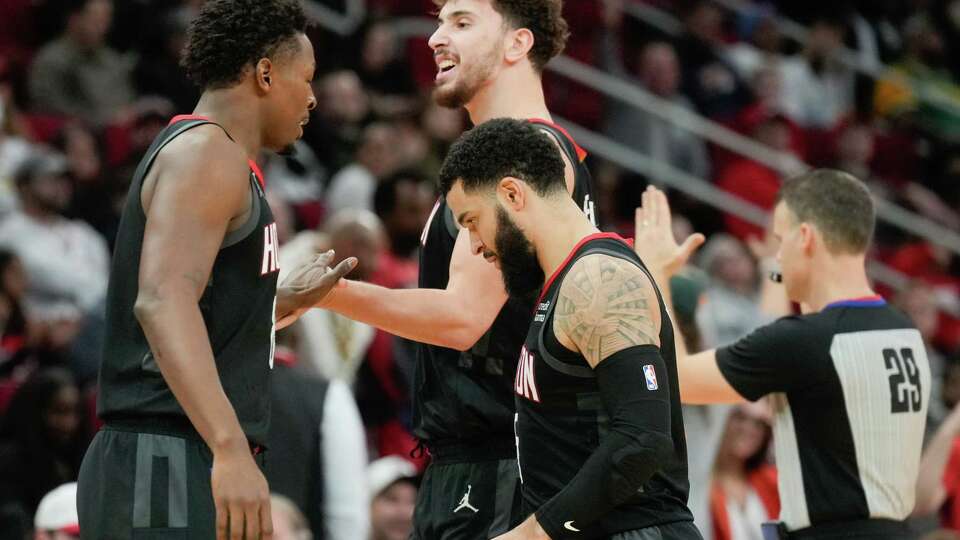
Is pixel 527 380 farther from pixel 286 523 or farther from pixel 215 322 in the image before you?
pixel 286 523

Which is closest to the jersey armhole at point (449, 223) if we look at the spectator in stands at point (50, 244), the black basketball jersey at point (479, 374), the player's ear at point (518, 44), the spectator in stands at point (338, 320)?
the black basketball jersey at point (479, 374)

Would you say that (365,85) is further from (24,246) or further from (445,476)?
(445,476)

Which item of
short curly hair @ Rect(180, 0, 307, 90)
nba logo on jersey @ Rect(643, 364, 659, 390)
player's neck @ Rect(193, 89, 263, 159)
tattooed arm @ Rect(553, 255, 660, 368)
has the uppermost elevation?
short curly hair @ Rect(180, 0, 307, 90)

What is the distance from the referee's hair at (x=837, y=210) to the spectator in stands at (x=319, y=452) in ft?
7.20

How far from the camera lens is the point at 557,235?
4242 mm

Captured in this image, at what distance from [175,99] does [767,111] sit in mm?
5880

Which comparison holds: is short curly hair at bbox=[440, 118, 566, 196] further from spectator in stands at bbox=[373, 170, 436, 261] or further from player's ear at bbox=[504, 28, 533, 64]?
spectator in stands at bbox=[373, 170, 436, 261]

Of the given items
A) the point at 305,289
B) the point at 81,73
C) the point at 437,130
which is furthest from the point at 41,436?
the point at 437,130

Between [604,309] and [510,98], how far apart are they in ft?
4.85

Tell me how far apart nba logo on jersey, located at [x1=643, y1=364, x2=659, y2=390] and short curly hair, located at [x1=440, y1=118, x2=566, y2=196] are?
636 mm

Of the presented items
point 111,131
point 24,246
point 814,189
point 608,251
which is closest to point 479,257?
point 608,251

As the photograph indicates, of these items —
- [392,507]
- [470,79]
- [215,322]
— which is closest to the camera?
[215,322]

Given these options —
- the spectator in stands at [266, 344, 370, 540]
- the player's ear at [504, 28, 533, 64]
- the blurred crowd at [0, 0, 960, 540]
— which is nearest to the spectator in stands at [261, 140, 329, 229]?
the blurred crowd at [0, 0, 960, 540]

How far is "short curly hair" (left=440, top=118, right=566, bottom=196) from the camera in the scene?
4277mm
